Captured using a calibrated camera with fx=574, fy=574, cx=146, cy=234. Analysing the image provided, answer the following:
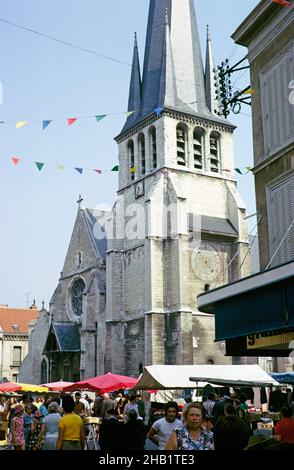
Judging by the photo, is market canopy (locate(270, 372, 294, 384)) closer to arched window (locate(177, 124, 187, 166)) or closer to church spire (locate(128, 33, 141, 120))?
arched window (locate(177, 124, 187, 166))

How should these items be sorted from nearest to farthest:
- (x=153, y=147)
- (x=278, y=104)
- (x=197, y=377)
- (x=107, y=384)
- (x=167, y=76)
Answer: (x=278, y=104) < (x=197, y=377) < (x=107, y=384) < (x=153, y=147) < (x=167, y=76)

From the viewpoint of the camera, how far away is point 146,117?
36469 mm

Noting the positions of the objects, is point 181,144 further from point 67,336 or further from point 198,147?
point 67,336

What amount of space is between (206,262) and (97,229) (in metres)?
10.1

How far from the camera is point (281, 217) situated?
11.0 meters

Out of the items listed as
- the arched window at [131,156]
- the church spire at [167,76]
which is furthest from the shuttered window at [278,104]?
the arched window at [131,156]

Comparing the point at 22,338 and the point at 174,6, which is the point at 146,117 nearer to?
the point at 174,6

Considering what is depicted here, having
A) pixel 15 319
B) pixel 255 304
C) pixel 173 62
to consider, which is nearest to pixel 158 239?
pixel 173 62

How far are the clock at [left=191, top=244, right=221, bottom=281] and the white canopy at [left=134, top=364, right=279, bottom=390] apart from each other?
1809 cm

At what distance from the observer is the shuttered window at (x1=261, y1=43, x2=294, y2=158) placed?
35.9ft

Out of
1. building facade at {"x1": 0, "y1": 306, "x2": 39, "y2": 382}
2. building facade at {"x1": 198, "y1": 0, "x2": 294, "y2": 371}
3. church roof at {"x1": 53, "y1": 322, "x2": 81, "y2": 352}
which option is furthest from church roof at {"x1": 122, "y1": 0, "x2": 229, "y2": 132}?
building facade at {"x1": 198, "y1": 0, "x2": 294, "y2": 371}

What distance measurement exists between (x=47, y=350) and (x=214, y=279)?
43.5 ft

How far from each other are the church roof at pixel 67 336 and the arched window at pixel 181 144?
13.4 meters

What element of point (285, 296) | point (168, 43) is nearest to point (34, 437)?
point (285, 296)
